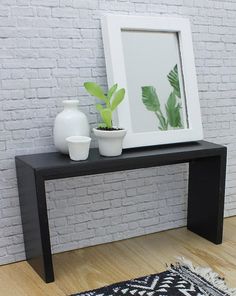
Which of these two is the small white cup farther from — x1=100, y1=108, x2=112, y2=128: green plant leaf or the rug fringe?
the rug fringe

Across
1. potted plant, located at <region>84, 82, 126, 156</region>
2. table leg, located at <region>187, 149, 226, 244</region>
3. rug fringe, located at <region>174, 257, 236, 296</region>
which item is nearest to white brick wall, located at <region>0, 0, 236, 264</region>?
table leg, located at <region>187, 149, 226, 244</region>

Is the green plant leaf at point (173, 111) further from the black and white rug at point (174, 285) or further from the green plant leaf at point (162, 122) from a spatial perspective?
the black and white rug at point (174, 285)

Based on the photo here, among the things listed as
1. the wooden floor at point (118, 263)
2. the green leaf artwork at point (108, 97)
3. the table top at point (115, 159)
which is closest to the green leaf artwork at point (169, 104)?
the table top at point (115, 159)

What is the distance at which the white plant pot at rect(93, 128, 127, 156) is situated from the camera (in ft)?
4.79

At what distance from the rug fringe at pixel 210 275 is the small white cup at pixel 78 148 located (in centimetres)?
60

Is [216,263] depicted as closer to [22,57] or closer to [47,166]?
[47,166]

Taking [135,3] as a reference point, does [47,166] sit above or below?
below

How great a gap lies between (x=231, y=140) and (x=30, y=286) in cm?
124

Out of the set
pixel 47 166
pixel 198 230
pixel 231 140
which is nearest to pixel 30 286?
pixel 47 166

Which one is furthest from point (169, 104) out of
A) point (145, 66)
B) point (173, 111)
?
point (145, 66)

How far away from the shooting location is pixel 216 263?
157 centimetres

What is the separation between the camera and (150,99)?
1684 mm

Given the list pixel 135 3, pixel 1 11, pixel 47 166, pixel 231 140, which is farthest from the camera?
pixel 231 140

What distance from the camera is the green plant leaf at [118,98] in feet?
4.88
